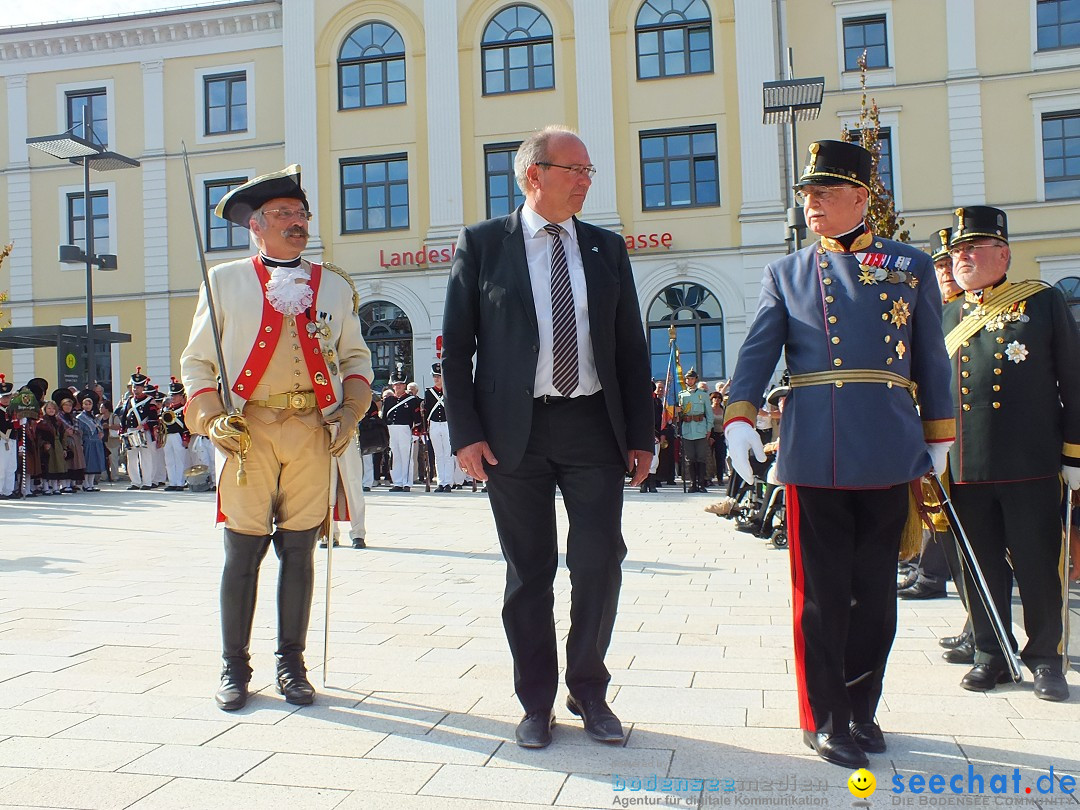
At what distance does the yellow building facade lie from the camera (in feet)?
78.5

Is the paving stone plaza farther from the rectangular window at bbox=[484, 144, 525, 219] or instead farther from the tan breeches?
the rectangular window at bbox=[484, 144, 525, 219]

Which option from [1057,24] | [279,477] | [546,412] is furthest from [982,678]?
[1057,24]

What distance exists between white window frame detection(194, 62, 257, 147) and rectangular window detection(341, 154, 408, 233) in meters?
3.24

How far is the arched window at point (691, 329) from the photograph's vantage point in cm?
2433

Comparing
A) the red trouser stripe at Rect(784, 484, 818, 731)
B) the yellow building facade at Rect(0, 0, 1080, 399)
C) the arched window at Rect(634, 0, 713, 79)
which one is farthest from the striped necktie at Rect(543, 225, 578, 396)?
the arched window at Rect(634, 0, 713, 79)

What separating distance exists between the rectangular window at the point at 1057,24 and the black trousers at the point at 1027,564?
914 inches

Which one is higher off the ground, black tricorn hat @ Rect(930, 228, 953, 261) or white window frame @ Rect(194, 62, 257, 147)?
white window frame @ Rect(194, 62, 257, 147)

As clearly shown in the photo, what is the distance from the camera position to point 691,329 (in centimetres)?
2447

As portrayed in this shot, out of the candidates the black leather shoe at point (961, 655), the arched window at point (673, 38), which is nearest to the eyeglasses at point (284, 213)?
the black leather shoe at point (961, 655)

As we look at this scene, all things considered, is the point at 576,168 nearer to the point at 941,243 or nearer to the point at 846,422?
the point at 846,422

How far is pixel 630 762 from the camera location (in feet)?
10.8

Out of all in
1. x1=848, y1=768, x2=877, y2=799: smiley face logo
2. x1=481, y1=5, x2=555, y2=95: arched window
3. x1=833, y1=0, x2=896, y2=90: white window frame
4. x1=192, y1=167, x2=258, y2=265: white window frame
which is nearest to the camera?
x1=848, y1=768, x2=877, y2=799: smiley face logo

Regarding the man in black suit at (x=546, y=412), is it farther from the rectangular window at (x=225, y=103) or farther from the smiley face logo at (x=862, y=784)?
the rectangular window at (x=225, y=103)

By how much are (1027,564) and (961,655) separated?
0.56m
